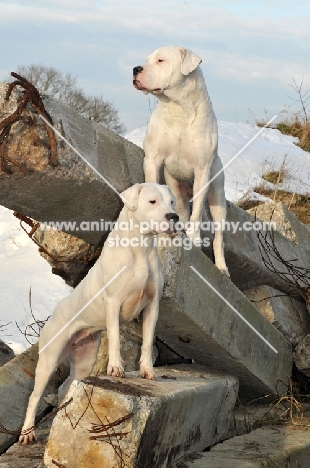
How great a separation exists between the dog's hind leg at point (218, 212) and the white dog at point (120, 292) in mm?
1508

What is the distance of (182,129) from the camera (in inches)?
246

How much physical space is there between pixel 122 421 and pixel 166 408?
1.34 feet

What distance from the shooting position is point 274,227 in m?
8.03

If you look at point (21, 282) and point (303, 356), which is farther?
point (21, 282)

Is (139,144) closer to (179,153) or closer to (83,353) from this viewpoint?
(179,153)

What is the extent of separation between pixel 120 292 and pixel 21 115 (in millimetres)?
1253

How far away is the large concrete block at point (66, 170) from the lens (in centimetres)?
511

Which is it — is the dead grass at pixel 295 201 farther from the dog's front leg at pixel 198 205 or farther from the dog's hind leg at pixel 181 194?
the dog's front leg at pixel 198 205

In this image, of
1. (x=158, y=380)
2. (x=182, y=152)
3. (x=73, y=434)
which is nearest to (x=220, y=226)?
(x=182, y=152)

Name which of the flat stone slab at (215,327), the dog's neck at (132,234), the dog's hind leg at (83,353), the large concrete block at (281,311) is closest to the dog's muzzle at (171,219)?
the dog's neck at (132,234)

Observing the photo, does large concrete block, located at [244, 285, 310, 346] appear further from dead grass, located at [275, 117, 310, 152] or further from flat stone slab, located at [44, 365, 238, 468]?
dead grass, located at [275, 117, 310, 152]

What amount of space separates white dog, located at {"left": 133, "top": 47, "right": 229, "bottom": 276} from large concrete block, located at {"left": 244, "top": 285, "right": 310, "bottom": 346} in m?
1.41

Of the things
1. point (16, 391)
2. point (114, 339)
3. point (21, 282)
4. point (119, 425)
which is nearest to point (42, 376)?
point (16, 391)

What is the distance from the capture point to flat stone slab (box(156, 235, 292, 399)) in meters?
5.67
